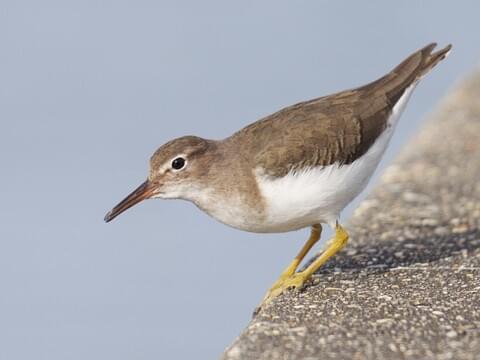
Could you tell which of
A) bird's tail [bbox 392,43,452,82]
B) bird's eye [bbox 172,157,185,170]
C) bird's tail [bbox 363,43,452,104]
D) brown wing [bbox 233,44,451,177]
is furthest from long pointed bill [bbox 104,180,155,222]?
bird's tail [bbox 392,43,452,82]

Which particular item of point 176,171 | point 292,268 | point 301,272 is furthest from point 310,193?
point 176,171

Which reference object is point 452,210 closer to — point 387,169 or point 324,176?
point 387,169

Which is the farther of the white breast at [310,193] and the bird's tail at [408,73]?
the bird's tail at [408,73]

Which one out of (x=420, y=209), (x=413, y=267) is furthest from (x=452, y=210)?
(x=413, y=267)

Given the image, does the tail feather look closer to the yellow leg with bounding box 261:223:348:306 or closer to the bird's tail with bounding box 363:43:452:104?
the bird's tail with bounding box 363:43:452:104

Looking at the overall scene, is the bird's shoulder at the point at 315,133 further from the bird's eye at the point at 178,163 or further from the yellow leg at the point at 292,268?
the yellow leg at the point at 292,268

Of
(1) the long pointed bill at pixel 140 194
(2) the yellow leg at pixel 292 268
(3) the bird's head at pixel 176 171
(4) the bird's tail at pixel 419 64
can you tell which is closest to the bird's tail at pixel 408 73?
(4) the bird's tail at pixel 419 64
